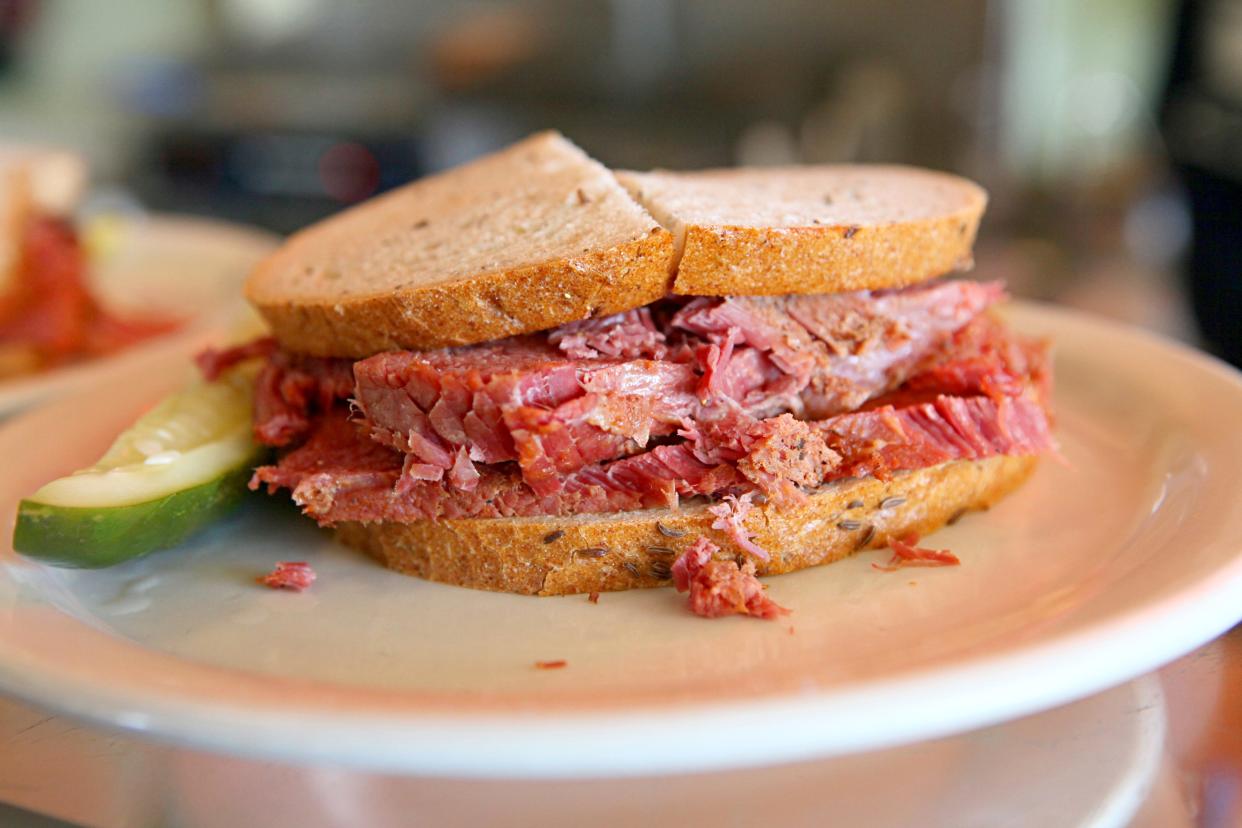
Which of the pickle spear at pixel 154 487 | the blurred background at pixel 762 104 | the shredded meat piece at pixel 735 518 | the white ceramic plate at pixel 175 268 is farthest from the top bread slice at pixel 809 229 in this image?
the blurred background at pixel 762 104

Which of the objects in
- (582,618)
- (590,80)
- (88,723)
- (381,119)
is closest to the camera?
(88,723)

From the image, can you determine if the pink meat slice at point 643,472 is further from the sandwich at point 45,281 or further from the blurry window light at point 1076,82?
the blurry window light at point 1076,82

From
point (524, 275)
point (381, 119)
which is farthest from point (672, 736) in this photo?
point (381, 119)

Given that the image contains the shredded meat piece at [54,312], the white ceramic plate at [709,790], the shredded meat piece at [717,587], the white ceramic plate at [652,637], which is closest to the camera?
the white ceramic plate at [652,637]

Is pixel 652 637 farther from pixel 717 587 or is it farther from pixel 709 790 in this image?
pixel 709 790

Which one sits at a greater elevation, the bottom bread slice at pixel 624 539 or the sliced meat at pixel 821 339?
the sliced meat at pixel 821 339

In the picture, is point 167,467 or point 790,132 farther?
point 790,132

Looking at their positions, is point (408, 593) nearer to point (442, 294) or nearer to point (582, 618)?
point (582, 618)
